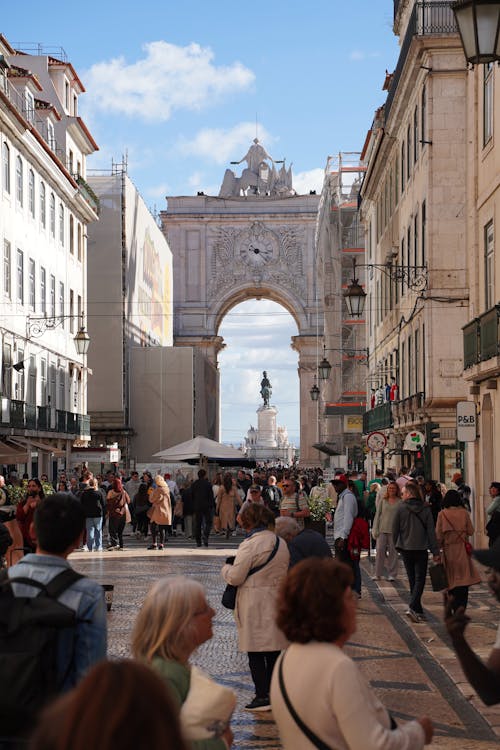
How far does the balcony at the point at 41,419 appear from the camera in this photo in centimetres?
3731

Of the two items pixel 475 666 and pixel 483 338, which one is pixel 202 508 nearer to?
pixel 483 338

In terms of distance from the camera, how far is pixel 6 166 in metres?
37.8

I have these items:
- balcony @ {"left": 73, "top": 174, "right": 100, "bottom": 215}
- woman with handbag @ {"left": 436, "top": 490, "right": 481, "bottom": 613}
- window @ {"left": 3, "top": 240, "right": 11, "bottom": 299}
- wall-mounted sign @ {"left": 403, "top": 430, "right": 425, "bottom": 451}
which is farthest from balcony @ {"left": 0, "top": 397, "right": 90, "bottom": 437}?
woman with handbag @ {"left": 436, "top": 490, "right": 481, "bottom": 613}

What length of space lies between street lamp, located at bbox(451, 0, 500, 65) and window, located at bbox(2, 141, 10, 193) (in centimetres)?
3101

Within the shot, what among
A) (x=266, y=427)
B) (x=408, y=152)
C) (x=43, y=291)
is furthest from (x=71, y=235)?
(x=266, y=427)

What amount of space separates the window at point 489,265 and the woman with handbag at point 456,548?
9.00 m

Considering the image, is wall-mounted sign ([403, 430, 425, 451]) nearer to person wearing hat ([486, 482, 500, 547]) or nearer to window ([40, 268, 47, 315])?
person wearing hat ([486, 482, 500, 547])

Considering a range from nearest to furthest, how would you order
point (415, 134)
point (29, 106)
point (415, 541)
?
point (415, 541) → point (415, 134) → point (29, 106)

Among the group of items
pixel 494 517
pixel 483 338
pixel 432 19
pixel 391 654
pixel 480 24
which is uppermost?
pixel 432 19

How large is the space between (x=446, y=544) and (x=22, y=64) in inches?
1498

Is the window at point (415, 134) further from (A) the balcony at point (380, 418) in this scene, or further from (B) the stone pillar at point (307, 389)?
(B) the stone pillar at point (307, 389)

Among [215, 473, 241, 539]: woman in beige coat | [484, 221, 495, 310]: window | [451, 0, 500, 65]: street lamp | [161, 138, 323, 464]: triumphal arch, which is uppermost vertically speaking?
[161, 138, 323, 464]: triumphal arch

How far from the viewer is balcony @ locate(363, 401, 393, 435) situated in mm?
38844

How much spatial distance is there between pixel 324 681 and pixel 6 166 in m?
35.3
